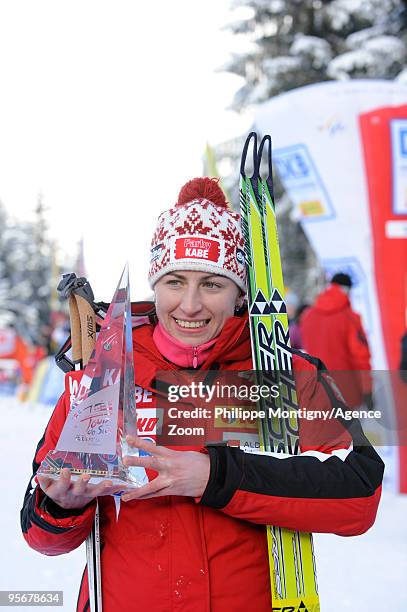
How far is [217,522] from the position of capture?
164cm

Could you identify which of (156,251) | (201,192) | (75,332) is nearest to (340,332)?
(201,192)

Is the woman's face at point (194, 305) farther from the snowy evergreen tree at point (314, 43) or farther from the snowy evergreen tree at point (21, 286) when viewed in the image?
the snowy evergreen tree at point (21, 286)

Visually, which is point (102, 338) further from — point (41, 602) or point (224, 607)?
point (41, 602)

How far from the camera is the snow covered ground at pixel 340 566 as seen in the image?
3938 millimetres

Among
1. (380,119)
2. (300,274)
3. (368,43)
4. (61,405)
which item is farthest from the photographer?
(300,274)

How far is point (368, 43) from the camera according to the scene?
16.3 m

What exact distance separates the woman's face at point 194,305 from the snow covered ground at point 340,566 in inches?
95.3

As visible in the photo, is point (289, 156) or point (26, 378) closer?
point (289, 156)

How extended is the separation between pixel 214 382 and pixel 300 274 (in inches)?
753

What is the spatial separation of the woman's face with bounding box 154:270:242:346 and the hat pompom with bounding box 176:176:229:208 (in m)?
0.29

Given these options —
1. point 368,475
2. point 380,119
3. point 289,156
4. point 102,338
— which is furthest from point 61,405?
point 289,156

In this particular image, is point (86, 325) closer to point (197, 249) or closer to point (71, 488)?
point (197, 249)

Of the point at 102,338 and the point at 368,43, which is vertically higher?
the point at 368,43

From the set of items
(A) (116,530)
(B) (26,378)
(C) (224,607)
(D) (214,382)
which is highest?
(B) (26,378)
